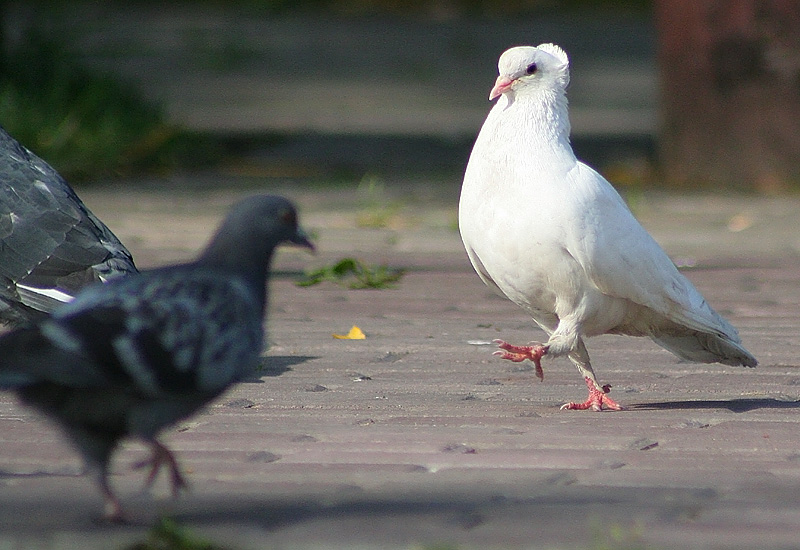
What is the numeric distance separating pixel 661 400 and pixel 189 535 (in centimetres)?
193

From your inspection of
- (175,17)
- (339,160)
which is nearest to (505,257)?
(339,160)

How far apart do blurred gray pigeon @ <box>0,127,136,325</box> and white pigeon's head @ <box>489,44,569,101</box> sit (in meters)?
1.31

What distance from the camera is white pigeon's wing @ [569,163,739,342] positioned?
3.69 meters

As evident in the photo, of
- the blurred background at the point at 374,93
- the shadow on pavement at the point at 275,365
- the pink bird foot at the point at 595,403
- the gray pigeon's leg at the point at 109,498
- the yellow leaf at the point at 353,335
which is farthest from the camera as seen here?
the blurred background at the point at 374,93

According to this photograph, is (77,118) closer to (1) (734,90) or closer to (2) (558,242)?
(1) (734,90)

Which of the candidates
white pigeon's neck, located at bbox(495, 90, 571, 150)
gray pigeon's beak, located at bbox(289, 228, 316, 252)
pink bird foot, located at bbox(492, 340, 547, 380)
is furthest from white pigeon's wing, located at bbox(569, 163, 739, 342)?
gray pigeon's beak, located at bbox(289, 228, 316, 252)

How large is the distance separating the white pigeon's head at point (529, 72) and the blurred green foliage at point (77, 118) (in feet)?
19.3

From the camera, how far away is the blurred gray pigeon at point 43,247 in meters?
4.03

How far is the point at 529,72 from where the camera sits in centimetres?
396

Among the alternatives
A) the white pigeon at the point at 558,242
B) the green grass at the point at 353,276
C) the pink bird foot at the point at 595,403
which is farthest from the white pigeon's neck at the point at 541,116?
the green grass at the point at 353,276

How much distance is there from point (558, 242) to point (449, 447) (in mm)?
719

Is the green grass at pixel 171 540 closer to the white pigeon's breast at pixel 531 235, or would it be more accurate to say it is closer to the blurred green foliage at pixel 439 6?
the white pigeon's breast at pixel 531 235

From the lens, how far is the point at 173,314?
102 inches

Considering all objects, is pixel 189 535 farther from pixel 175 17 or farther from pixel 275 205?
pixel 175 17
